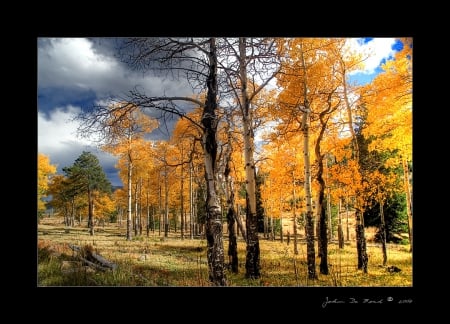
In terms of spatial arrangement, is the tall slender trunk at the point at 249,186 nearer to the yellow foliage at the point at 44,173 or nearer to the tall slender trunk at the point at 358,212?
the tall slender trunk at the point at 358,212

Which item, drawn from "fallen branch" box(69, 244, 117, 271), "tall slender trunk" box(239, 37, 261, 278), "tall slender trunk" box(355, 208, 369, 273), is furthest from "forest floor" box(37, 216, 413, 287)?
"tall slender trunk" box(239, 37, 261, 278)

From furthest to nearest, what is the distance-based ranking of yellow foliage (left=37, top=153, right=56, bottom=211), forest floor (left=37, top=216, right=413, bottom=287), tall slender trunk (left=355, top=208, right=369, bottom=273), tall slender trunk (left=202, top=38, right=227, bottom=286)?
yellow foliage (left=37, top=153, right=56, bottom=211) < tall slender trunk (left=355, top=208, right=369, bottom=273) < forest floor (left=37, top=216, right=413, bottom=287) < tall slender trunk (left=202, top=38, right=227, bottom=286)

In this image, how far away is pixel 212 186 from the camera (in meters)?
5.40

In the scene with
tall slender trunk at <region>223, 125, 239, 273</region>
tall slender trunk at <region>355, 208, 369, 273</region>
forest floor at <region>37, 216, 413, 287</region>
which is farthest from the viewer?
tall slender trunk at <region>223, 125, 239, 273</region>

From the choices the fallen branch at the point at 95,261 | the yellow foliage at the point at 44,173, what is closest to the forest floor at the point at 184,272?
the fallen branch at the point at 95,261

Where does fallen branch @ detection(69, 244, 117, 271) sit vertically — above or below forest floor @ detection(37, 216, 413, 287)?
above

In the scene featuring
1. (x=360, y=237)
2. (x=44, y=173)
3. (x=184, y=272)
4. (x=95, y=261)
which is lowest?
(x=184, y=272)

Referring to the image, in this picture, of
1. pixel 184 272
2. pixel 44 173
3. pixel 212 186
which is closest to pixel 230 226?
pixel 184 272

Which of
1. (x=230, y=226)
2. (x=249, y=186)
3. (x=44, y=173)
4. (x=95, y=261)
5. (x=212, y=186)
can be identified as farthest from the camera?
(x=44, y=173)

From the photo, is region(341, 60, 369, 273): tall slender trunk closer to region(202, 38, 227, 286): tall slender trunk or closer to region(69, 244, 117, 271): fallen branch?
region(202, 38, 227, 286): tall slender trunk

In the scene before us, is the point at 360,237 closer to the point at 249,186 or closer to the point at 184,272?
the point at 249,186

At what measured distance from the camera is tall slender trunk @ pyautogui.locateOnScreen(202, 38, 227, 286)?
5434 mm
